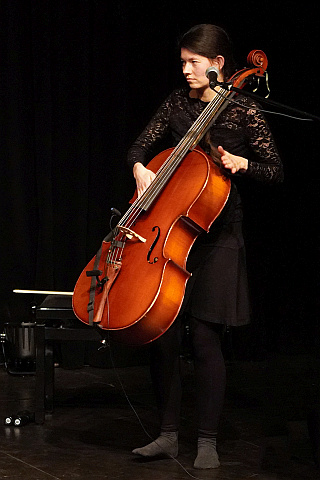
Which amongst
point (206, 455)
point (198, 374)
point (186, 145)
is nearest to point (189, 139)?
point (186, 145)

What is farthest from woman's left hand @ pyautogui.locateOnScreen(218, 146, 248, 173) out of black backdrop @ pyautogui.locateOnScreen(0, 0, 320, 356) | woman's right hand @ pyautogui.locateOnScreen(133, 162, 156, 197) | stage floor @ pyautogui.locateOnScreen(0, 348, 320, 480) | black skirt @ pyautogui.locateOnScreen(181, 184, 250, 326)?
black backdrop @ pyautogui.locateOnScreen(0, 0, 320, 356)

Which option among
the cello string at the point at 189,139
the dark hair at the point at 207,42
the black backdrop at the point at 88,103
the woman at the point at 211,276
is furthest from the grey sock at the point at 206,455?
the black backdrop at the point at 88,103

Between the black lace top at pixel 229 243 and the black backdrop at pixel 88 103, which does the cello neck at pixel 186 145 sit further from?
the black backdrop at pixel 88 103

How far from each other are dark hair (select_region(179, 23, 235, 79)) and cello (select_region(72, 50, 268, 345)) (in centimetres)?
13

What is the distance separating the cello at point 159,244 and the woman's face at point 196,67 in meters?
0.14

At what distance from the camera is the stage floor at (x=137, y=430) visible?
2.43m

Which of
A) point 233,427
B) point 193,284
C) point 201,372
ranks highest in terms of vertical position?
point 193,284

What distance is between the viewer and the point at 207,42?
8.20 ft

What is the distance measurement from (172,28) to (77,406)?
2642 mm

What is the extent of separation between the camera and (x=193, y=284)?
2.50m

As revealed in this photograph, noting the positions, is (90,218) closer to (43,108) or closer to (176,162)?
(43,108)

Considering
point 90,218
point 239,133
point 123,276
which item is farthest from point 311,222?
point 123,276

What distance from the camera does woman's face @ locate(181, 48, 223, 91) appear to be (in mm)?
2498

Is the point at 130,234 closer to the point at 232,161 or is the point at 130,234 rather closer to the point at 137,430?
the point at 232,161
